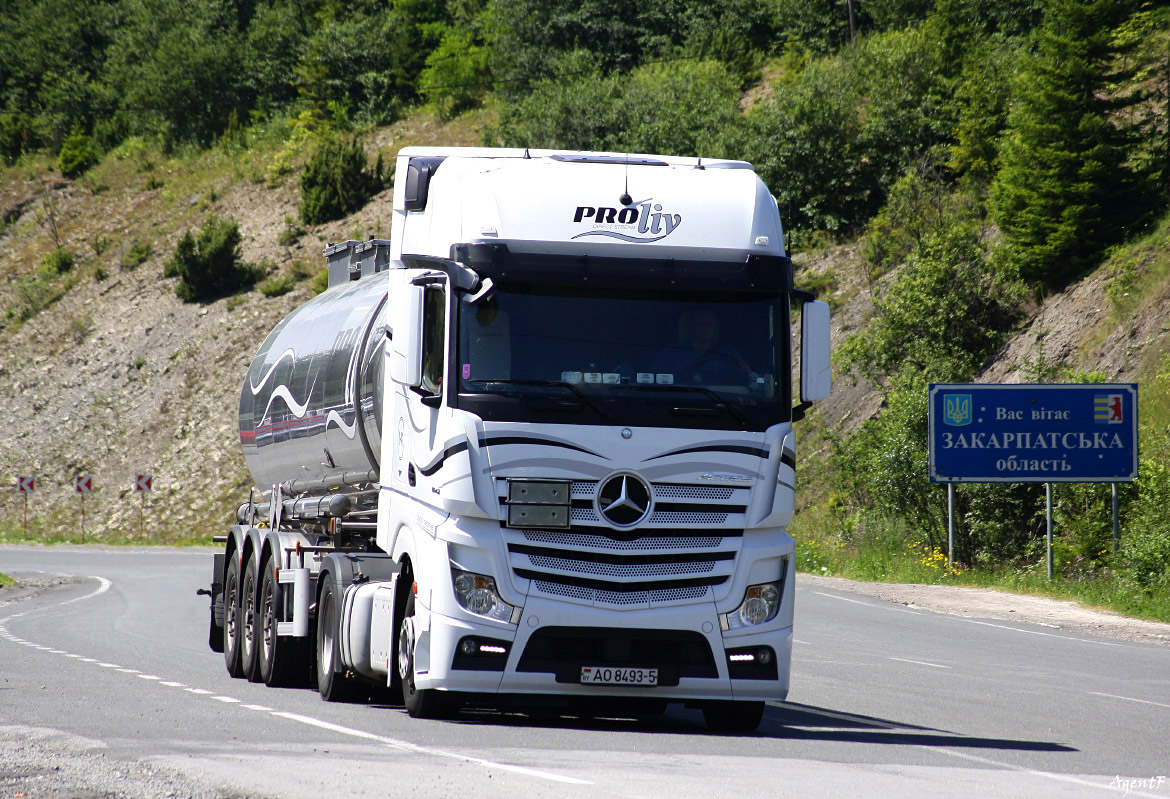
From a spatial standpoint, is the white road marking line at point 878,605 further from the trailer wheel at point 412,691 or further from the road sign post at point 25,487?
the road sign post at point 25,487

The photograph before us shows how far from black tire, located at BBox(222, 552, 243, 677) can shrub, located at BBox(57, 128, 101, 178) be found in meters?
64.5

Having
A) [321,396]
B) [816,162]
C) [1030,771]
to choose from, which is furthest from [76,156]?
[1030,771]

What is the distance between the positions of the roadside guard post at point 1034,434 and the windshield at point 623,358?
18.7 m

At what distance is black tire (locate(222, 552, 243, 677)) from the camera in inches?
587

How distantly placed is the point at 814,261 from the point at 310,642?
38810 mm

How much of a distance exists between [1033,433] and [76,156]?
199ft

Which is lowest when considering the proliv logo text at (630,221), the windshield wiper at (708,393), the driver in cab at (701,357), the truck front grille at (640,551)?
the truck front grille at (640,551)

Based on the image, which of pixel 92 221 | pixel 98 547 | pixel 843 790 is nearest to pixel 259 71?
pixel 92 221

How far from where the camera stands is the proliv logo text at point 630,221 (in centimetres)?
993

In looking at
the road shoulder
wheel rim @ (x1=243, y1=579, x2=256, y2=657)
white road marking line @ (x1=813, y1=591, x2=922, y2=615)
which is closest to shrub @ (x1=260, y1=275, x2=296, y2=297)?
the road shoulder

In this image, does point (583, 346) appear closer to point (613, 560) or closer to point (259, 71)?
point (613, 560)

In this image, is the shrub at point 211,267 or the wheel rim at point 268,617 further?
the shrub at point 211,267

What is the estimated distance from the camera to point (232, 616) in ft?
50.7

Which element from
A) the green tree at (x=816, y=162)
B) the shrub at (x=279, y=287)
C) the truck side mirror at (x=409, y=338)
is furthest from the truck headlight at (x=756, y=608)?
the shrub at (x=279, y=287)
